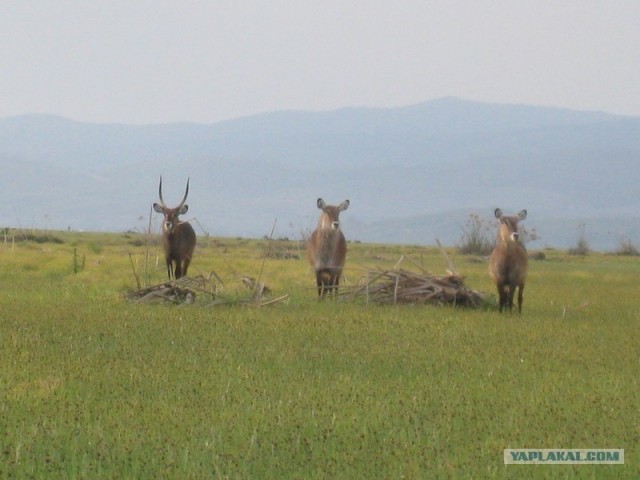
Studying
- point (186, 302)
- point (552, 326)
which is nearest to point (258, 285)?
point (186, 302)

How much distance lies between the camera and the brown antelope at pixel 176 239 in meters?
20.3

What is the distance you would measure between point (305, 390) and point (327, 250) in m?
9.07

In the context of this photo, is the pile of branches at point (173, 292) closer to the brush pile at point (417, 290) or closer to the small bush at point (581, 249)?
the brush pile at point (417, 290)

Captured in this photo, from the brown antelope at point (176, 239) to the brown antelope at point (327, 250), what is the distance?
109 inches

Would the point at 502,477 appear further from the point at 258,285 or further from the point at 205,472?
the point at 258,285

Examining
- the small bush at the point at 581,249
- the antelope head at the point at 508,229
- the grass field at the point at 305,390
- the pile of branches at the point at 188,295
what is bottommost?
the grass field at the point at 305,390

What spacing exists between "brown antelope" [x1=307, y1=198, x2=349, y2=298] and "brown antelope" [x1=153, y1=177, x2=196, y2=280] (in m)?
2.76

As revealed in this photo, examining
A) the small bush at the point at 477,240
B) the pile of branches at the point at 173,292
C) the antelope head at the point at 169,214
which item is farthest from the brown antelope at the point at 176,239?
the small bush at the point at 477,240

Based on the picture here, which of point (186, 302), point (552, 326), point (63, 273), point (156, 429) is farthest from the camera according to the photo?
point (63, 273)

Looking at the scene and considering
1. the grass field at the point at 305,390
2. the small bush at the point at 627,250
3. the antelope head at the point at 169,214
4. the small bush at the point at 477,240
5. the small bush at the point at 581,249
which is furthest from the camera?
the small bush at the point at 627,250

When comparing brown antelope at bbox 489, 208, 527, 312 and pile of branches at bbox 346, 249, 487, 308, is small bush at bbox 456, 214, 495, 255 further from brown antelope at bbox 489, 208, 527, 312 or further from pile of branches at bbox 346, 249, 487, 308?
brown antelope at bbox 489, 208, 527, 312

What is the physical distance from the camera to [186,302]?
676 inches

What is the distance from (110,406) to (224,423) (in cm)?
116

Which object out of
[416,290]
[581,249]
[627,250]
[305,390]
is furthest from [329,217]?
[627,250]
